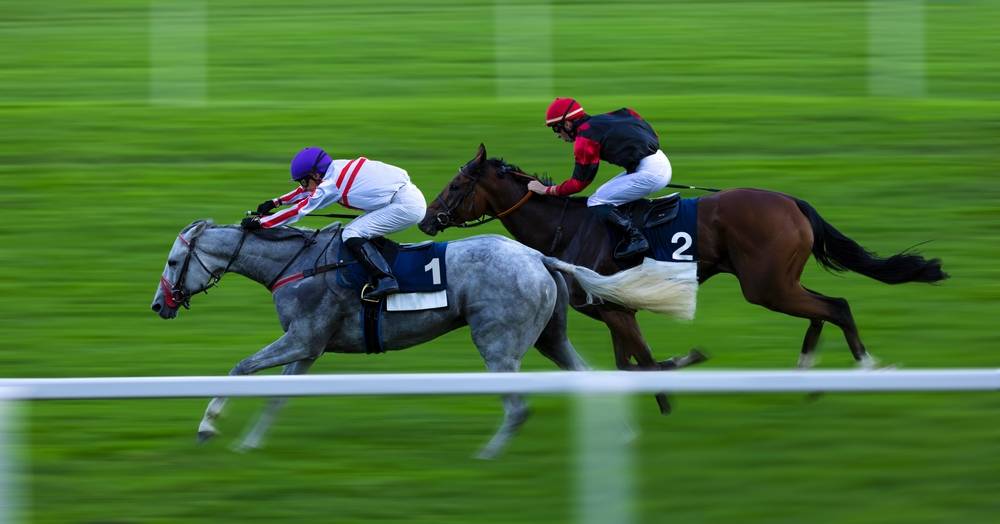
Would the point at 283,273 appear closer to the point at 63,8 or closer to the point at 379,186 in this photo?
the point at 379,186

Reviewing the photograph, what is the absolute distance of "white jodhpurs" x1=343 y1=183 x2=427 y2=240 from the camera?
286 inches

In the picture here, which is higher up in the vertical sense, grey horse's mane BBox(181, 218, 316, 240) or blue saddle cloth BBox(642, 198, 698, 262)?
grey horse's mane BBox(181, 218, 316, 240)

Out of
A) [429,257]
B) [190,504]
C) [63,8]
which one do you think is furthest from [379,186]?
[63,8]

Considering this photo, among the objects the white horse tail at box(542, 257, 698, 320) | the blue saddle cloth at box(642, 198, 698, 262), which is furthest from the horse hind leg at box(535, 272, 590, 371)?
the blue saddle cloth at box(642, 198, 698, 262)

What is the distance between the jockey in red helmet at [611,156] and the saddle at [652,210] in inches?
1.8

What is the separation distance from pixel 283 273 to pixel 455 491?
12.1ft

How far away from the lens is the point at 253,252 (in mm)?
7320

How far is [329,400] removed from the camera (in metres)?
3.77

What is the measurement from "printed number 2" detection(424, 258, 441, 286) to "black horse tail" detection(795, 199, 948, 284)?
231 cm

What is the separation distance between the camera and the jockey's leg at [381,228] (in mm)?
7082

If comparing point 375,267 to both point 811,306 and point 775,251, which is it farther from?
point 811,306

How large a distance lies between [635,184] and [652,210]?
0.60 feet

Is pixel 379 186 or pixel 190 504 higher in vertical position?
pixel 379 186

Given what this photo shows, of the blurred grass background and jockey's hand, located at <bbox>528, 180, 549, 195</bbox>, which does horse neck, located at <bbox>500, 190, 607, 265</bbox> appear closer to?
jockey's hand, located at <bbox>528, 180, 549, 195</bbox>
